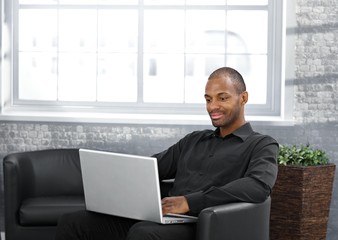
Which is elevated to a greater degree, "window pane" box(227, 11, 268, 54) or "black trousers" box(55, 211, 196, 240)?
"window pane" box(227, 11, 268, 54)

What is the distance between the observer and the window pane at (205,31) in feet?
20.1

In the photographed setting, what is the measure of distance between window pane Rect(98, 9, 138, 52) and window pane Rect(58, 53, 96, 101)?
16 centimetres

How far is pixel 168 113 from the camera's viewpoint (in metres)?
6.17

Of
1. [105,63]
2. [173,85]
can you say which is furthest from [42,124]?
[173,85]

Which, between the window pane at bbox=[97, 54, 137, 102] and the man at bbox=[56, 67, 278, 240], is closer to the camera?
the man at bbox=[56, 67, 278, 240]

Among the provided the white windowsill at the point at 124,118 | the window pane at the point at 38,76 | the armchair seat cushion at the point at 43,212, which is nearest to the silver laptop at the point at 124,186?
the armchair seat cushion at the point at 43,212

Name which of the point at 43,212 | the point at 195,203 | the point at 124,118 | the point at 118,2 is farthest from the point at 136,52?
the point at 195,203

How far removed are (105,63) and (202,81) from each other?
783 mm

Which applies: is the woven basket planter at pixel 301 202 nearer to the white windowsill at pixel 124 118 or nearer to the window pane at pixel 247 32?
the white windowsill at pixel 124 118

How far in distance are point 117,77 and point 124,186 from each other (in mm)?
2917

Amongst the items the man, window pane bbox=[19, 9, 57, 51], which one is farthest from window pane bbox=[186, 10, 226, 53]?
the man

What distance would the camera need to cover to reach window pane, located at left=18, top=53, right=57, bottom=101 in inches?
246

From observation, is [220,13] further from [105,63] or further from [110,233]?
[110,233]

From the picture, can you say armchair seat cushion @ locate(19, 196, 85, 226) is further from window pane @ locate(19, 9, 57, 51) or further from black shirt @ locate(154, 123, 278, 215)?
window pane @ locate(19, 9, 57, 51)
